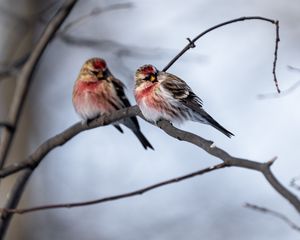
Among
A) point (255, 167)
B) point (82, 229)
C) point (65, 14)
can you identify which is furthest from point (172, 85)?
point (82, 229)

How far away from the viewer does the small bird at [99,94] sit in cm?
600

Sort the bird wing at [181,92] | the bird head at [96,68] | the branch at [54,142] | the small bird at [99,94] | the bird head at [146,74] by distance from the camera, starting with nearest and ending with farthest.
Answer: the branch at [54,142] < the bird wing at [181,92] < the bird head at [146,74] < the small bird at [99,94] < the bird head at [96,68]

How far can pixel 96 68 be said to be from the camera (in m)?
6.25

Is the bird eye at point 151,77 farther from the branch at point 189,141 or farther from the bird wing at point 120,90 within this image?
the bird wing at point 120,90

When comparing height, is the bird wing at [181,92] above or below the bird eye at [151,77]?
above

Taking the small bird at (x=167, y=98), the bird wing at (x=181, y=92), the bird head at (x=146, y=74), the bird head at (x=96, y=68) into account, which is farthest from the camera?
the bird head at (x=96, y=68)

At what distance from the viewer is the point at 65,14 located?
489cm

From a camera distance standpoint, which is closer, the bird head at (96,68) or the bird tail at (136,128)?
the bird tail at (136,128)

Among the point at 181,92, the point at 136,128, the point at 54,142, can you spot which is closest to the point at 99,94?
the point at 136,128

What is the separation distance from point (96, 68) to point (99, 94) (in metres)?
0.26

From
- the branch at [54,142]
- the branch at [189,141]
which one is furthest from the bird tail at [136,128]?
the branch at [54,142]

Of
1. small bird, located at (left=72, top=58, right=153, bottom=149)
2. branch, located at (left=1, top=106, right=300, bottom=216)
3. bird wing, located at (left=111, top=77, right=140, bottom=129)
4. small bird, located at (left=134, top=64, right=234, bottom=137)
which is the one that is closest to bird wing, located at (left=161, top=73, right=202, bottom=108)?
small bird, located at (left=134, top=64, right=234, bottom=137)

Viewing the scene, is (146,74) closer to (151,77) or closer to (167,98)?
(151,77)

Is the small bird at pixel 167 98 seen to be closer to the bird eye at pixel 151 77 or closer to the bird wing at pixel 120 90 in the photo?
the bird eye at pixel 151 77
